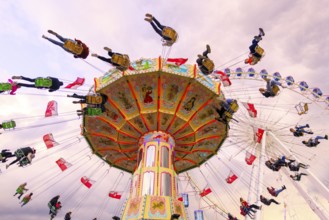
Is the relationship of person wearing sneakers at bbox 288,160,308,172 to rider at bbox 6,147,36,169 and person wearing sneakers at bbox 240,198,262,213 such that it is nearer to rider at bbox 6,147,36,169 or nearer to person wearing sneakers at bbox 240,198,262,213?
person wearing sneakers at bbox 240,198,262,213

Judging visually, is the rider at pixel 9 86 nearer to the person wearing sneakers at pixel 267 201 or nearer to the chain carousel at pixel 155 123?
the chain carousel at pixel 155 123

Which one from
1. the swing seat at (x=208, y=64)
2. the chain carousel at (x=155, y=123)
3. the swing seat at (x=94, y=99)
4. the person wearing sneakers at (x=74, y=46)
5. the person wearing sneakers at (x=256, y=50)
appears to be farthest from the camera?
the person wearing sneakers at (x=256, y=50)

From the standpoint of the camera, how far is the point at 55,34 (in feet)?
49.4

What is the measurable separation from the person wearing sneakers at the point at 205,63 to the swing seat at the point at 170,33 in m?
1.86

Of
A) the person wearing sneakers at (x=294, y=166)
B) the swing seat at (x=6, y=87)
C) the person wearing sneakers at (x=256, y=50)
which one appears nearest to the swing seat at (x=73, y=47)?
the swing seat at (x=6, y=87)

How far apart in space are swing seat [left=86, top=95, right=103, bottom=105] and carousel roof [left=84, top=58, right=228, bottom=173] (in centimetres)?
70

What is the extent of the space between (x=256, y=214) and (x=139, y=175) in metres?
9.58

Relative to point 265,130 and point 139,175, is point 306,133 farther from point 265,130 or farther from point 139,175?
point 139,175

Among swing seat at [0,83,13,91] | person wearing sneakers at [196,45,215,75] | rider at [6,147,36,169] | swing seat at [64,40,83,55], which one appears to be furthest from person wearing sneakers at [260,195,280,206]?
swing seat at [0,83,13,91]

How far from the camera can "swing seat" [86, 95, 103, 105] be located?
18.0m

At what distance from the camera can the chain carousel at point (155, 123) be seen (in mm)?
17891

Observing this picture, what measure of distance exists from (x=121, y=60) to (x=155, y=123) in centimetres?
560

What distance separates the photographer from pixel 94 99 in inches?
717

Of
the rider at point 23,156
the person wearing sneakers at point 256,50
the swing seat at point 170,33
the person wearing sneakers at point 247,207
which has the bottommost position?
the person wearing sneakers at point 247,207
